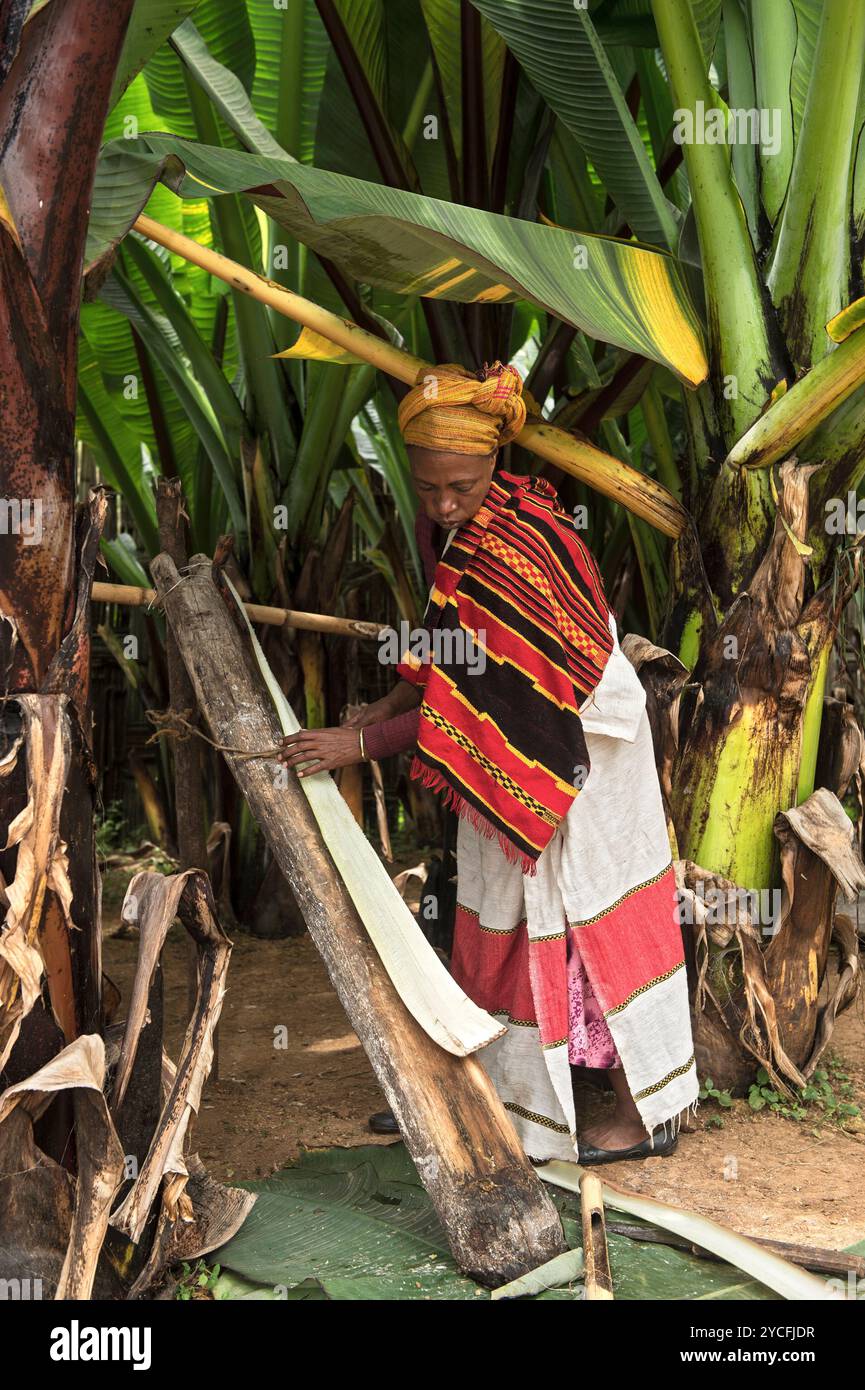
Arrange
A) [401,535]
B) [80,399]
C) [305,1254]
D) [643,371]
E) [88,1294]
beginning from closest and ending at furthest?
[88,1294], [305,1254], [643,371], [80,399], [401,535]

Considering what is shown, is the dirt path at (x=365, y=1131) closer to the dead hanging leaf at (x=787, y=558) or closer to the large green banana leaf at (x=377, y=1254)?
the large green banana leaf at (x=377, y=1254)

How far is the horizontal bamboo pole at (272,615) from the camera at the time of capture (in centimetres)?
280

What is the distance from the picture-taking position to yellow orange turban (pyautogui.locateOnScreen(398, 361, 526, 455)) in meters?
2.41

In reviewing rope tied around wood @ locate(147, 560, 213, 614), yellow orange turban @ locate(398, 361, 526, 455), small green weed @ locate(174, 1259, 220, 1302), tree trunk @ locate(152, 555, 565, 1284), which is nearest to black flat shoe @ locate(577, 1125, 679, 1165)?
tree trunk @ locate(152, 555, 565, 1284)

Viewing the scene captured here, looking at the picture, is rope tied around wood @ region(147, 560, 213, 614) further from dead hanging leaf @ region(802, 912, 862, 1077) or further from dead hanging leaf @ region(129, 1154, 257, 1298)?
dead hanging leaf @ region(802, 912, 862, 1077)

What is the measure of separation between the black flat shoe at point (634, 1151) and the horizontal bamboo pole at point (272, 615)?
4.71 feet


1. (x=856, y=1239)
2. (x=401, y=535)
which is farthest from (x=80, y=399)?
(x=856, y=1239)

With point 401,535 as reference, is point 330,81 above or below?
above

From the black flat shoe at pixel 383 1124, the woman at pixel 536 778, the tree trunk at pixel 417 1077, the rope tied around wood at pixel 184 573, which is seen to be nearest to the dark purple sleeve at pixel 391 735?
the woman at pixel 536 778

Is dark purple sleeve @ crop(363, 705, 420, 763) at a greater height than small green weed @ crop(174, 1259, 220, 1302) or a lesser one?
greater

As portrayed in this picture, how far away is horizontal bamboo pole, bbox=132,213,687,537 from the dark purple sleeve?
73cm

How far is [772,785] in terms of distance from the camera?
2949 millimetres
